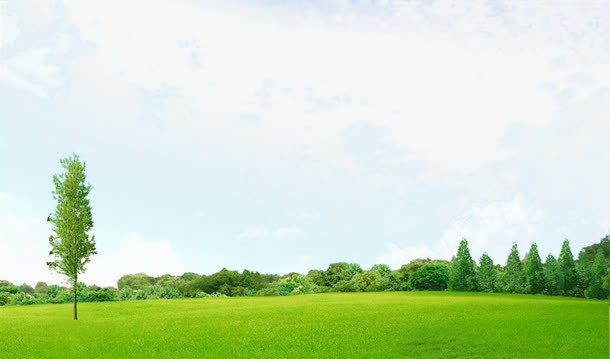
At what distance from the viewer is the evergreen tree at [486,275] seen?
2280 inches

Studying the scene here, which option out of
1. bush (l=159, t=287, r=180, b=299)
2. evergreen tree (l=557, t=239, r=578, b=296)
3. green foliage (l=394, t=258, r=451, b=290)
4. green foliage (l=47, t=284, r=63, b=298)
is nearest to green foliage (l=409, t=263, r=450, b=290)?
green foliage (l=394, t=258, r=451, b=290)

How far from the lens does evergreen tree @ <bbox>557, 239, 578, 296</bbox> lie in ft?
184

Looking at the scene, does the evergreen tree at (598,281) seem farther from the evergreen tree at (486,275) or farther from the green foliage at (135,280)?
the green foliage at (135,280)

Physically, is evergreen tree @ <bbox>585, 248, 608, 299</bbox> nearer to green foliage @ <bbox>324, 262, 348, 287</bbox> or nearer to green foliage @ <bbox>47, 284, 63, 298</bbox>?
green foliage @ <bbox>324, 262, 348, 287</bbox>

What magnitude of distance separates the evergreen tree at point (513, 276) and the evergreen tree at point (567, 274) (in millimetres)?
4123

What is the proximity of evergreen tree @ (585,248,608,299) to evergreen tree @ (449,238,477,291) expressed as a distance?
12066mm

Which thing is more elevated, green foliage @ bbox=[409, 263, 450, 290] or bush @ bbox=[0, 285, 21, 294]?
bush @ bbox=[0, 285, 21, 294]

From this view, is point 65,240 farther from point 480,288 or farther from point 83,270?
point 480,288

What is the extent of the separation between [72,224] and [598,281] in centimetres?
5273

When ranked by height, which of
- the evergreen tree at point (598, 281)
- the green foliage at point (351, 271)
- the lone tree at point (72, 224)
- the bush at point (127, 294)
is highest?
the lone tree at point (72, 224)

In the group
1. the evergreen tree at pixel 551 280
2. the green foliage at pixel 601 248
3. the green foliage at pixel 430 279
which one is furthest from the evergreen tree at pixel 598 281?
the green foliage at pixel 601 248

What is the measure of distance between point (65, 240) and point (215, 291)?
104 feet

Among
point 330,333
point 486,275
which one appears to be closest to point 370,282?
point 486,275

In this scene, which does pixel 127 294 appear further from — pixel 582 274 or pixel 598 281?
pixel 598 281
